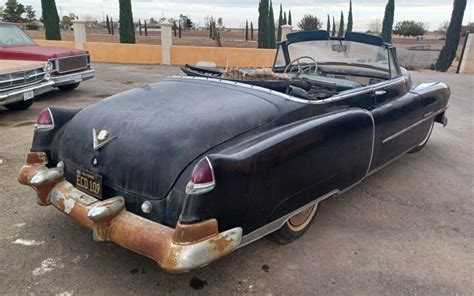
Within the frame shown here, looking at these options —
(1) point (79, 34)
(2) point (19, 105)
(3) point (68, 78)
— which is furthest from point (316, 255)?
(1) point (79, 34)

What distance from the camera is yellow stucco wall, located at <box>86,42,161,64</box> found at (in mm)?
15180

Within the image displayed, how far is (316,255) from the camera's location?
110 inches

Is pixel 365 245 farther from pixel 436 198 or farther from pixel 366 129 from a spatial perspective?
pixel 436 198

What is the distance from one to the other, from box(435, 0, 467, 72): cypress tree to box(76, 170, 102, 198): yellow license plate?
17.1 meters

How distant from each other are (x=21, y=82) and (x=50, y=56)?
44.8 inches

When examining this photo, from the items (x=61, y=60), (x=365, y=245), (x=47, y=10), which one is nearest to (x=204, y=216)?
(x=365, y=245)

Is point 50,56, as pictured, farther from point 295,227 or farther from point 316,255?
point 316,255

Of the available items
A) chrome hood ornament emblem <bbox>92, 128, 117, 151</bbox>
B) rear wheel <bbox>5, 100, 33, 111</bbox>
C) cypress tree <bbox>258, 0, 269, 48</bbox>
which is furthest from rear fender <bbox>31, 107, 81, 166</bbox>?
cypress tree <bbox>258, 0, 269, 48</bbox>

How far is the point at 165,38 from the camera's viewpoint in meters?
14.9

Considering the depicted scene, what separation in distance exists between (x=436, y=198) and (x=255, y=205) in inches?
94.9

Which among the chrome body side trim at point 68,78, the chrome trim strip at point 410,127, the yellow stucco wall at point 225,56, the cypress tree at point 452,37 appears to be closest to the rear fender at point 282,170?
the chrome trim strip at point 410,127

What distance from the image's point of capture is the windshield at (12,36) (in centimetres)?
749

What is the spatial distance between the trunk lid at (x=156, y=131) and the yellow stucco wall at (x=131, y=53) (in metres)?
12.8

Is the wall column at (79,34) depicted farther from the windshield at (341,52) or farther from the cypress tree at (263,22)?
the windshield at (341,52)
